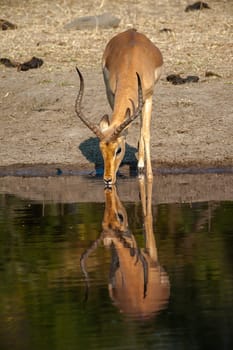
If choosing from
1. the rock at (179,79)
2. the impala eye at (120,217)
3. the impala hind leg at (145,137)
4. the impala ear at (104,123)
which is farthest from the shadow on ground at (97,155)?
the impala eye at (120,217)

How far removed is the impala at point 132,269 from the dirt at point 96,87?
3509 millimetres

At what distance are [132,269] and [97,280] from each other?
17.1 inches

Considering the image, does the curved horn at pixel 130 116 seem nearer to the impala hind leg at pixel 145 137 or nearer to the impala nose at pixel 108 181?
the impala nose at pixel 108 181

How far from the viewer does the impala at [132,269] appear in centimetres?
782

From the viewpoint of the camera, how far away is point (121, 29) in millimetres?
21078

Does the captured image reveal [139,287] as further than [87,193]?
No

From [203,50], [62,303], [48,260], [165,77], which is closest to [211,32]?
[203,50]

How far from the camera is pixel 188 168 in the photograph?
1438 cm

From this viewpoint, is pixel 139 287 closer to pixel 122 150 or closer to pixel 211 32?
pixel 122 150

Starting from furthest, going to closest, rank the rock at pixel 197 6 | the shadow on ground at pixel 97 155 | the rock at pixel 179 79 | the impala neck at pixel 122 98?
the rock at pixel 197 6 → the rock at pixel 179 79 → the shadow on ground at pixel 97 155 → the impala neck at pixel 122 98

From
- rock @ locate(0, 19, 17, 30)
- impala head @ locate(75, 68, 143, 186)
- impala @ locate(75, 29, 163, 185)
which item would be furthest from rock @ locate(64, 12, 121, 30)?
impala head @ locate(75, 68, 143, 186)

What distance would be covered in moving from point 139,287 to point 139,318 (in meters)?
0.87

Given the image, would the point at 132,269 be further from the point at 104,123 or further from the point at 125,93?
the point at 125,93

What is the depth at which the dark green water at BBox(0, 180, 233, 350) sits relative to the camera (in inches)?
277
